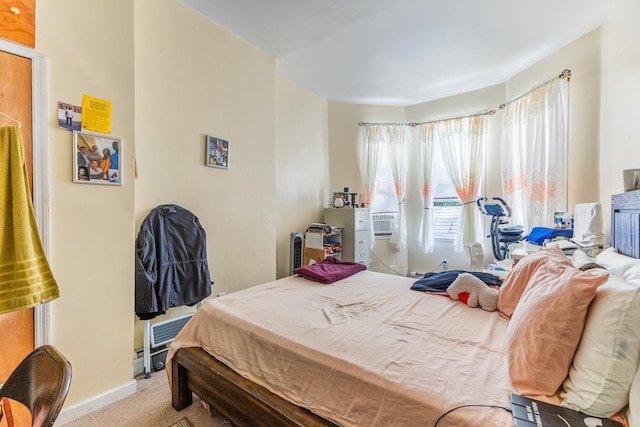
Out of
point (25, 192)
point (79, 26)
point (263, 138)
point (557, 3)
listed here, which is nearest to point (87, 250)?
point (25, 192)

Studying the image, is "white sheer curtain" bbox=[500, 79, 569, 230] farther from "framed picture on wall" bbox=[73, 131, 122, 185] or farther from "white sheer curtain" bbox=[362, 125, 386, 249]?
"framed picture on wall" bbox=[73, 131, 122, 185]

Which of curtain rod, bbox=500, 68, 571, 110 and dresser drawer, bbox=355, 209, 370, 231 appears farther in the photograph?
dresser drawer, bbox=355, 209, 370, 231

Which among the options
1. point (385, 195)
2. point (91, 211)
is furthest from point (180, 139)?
point (385, 195)

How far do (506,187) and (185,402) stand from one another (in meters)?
3.95

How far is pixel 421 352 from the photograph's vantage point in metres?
1.14

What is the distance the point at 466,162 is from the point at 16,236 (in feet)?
14.7

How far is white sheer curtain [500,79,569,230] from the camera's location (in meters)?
2.80

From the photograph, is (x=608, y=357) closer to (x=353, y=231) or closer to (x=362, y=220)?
(x=353, y=231)

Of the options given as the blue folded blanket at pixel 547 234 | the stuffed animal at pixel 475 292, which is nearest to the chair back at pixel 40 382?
the stuffed animal at pixel 475 292

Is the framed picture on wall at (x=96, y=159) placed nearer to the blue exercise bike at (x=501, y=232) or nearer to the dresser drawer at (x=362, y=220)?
the dresser drawer at (x=362, y=220)

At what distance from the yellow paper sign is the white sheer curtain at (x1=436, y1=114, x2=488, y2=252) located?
4.01 m

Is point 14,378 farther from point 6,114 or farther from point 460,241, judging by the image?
point 460,241

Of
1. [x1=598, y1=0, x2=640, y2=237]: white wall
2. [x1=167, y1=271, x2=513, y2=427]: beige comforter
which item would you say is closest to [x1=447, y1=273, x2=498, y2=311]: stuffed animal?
[x1=167, y1=271, x2=513, y2=427]: beige comforter

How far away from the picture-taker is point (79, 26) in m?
1.58
